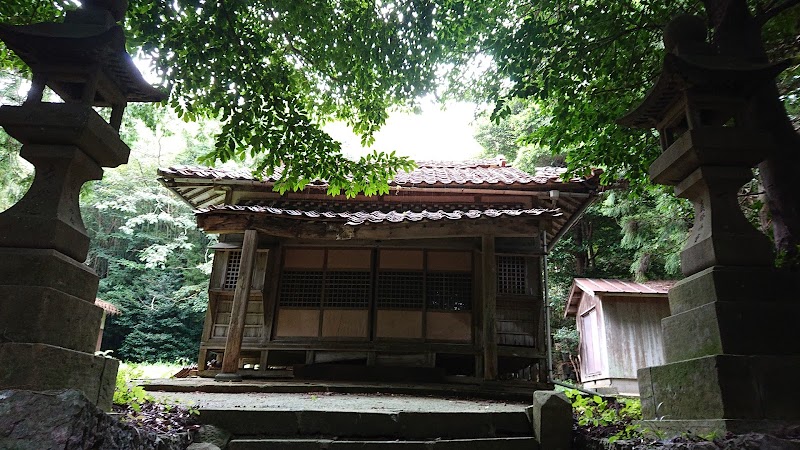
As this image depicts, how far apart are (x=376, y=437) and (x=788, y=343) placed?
341 cm

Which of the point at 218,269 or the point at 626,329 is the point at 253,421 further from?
the point at 626,329

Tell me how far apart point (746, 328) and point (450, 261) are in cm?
693

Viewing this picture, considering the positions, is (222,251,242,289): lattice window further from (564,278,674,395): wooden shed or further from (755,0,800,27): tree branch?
(564,278,674,395): wooden shed

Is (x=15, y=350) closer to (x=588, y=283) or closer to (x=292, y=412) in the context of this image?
(x=292, y=412)

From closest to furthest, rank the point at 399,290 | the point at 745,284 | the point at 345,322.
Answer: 1. the point at 745,284
2. the point at 345,322
3. the point at 399,290

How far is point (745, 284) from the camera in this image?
3.16 metres

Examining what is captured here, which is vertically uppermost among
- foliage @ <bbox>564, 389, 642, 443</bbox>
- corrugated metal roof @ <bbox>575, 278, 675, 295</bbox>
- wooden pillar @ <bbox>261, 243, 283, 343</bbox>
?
corrugated metal roof @ <bbox>575, 278, 675, 295</bbox>

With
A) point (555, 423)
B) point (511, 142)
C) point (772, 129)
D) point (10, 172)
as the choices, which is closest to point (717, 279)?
point (772, 129)

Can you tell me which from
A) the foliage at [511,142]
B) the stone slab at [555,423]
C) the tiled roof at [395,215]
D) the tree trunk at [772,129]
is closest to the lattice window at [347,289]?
the tiled roof at [395,215]

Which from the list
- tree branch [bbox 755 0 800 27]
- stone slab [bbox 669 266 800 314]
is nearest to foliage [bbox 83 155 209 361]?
stone slab [bbox 669 266 800 314]

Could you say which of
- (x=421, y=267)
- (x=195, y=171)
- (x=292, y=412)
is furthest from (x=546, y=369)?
(x=195, y=171)

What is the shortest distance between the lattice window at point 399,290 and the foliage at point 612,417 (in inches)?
204

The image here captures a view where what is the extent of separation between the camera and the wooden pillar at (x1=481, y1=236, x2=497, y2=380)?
25.7 ft

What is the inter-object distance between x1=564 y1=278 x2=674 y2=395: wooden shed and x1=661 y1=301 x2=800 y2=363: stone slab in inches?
430
